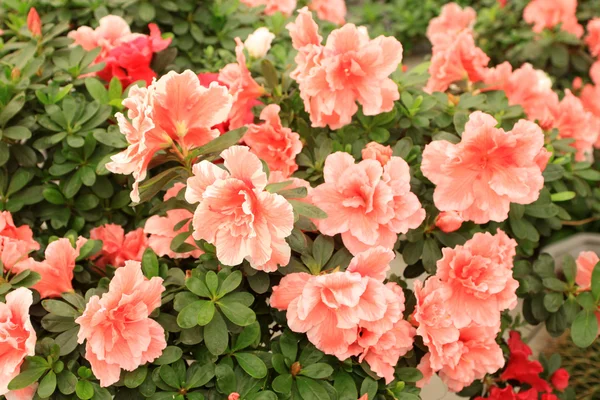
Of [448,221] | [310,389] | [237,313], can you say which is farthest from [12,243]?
[448,221]

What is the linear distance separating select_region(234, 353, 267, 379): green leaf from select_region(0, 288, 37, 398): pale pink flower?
30 cm

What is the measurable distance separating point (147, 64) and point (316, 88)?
448 mm

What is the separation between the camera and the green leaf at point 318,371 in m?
0.99

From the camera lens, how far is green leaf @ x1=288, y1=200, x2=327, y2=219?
3.14 ft

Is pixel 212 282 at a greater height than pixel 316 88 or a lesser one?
lesser

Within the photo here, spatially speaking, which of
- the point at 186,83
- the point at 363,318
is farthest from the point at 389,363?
the point at 186,83

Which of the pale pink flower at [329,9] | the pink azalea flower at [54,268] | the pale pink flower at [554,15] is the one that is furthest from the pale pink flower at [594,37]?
the pink azalea flower at [54,268]

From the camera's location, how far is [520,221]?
124 cm

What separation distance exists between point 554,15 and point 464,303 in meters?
1.51

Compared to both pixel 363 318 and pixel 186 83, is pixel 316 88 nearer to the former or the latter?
pixel 186 83

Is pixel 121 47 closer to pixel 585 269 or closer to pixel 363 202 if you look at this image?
pixel 363 202

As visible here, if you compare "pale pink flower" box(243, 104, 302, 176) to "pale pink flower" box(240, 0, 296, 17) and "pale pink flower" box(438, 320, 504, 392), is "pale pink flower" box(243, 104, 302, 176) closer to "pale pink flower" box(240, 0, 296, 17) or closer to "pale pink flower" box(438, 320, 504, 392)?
"pale pink flower" box(438, 320, 504, 392)

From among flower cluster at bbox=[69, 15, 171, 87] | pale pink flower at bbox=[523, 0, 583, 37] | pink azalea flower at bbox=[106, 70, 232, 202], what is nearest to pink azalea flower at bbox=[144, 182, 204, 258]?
pink azalea flower at bbox=[106, 70, 232, 202]

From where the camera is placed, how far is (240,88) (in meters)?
1.20
